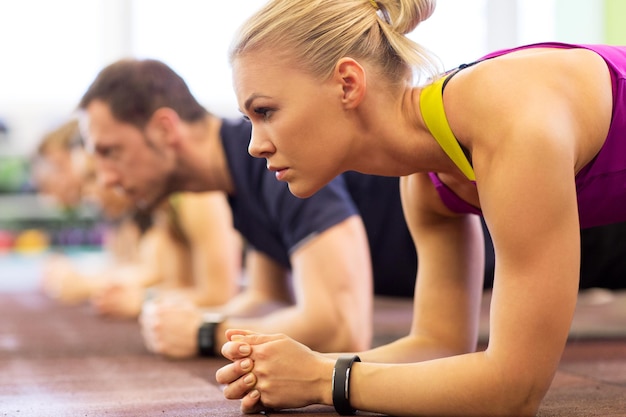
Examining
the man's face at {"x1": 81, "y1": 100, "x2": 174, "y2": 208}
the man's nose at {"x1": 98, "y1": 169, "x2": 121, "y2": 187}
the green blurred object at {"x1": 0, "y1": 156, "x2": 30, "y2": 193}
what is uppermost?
the man's face at {"x1": 81, "y1": 100, "x2": 174, "y2": 208}

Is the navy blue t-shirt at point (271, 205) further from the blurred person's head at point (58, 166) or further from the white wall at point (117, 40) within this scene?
the white wall at point (117, 40)

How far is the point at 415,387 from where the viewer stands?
1.02m

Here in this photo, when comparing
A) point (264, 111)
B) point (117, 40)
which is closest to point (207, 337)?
point (264, 111)

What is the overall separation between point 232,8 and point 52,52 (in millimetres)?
1478

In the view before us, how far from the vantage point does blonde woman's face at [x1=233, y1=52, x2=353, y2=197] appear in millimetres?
1099

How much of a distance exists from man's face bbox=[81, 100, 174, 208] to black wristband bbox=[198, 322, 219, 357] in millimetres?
414

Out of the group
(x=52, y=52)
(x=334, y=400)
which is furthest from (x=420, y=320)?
(x=52, y=52)

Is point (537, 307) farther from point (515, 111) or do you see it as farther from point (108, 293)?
point (108, 293)

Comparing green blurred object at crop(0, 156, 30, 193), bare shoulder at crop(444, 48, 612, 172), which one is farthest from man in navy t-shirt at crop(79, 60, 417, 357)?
green blurred object at crop(0, 156, 30, 193)

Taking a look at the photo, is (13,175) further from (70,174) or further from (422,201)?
(422,201)

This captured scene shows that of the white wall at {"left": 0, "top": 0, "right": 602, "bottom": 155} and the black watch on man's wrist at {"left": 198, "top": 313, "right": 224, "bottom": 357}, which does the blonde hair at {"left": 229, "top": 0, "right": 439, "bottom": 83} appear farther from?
the white wall at {"left": 0, "top": 0, "right": 602, "bottom": 155}

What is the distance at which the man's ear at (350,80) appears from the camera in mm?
1084

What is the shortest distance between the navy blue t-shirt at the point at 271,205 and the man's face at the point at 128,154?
0.17m

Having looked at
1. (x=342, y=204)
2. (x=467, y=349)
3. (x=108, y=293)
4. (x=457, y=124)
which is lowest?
(x=108, y=293)
